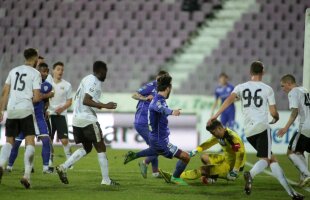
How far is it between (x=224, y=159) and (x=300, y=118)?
4.37 feet

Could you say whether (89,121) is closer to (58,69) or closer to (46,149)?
(46,149)

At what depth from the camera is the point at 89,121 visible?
1015 cm

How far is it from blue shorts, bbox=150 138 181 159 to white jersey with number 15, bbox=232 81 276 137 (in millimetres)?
1361

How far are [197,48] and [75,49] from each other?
3.75 metres

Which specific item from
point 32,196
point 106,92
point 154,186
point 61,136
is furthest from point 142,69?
point 32,196

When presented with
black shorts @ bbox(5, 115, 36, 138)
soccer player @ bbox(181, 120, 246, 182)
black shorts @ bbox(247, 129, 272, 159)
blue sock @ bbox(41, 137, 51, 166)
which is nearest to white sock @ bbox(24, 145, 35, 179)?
black shorts @ bbox(5, 115, 36, 138)

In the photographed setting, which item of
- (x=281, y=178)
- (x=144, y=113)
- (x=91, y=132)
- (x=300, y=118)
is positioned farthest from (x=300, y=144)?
(x=91, y=132)

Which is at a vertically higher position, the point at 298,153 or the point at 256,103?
the point at 256,103

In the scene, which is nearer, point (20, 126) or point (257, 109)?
point (257, 109)

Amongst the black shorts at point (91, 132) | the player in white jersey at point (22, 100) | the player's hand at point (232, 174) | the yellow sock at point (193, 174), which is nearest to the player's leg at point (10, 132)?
the player in white jersey at point (22, 100)

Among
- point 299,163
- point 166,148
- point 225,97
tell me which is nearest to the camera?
point 166,148

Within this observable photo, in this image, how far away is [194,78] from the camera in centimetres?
2150

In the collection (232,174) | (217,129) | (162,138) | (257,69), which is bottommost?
(232,174)

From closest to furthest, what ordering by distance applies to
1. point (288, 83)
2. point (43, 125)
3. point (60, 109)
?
point (288, 83) → point (43, 125) → point (60, 109)
